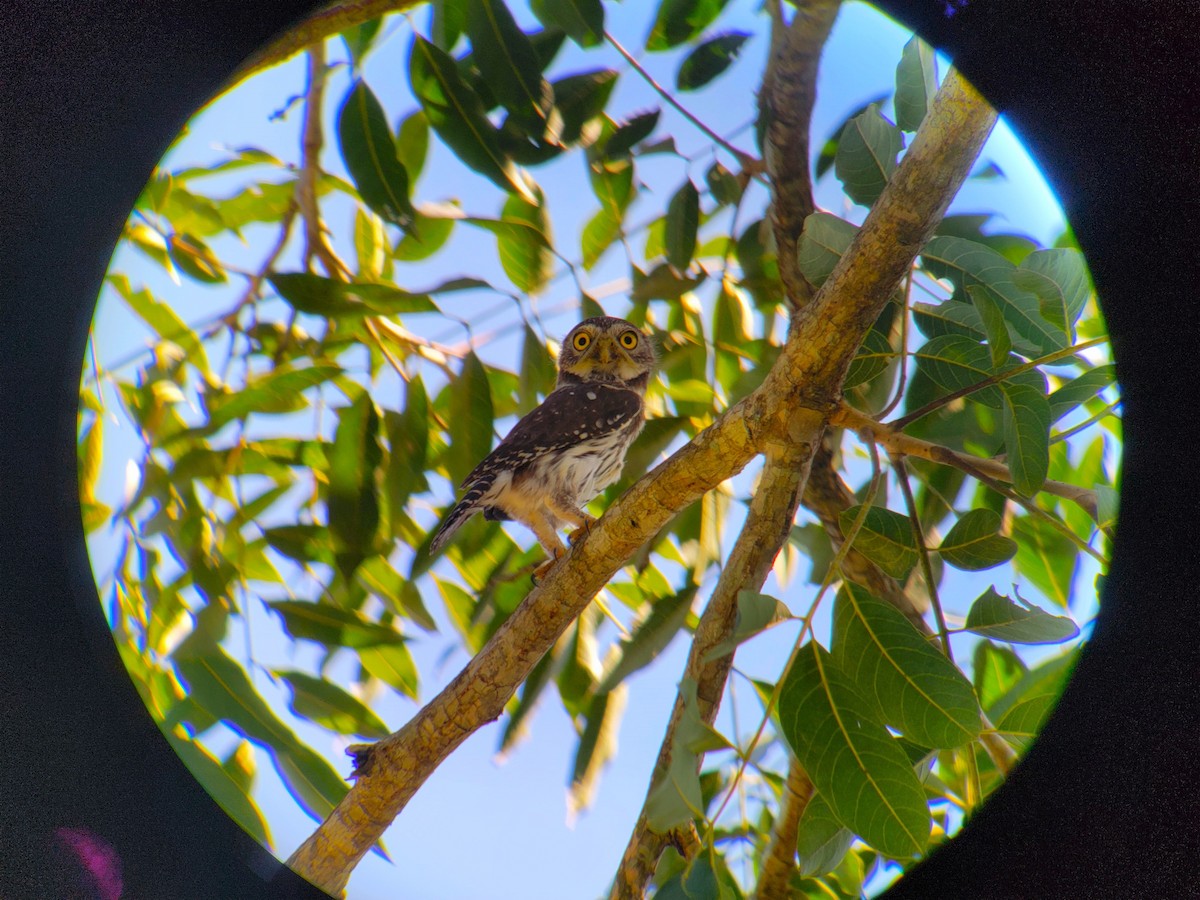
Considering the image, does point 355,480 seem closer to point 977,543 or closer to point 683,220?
point 683,220

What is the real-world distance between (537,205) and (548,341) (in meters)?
0.15

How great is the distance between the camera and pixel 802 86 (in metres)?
0.86

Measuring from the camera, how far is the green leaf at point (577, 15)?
82cm

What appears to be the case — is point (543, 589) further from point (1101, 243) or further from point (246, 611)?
point (1101, 243)

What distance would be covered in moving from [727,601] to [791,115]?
1.52 feet

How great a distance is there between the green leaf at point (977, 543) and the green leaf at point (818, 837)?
8.4 inches

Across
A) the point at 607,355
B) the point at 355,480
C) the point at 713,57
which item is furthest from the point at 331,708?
the point at 713,57

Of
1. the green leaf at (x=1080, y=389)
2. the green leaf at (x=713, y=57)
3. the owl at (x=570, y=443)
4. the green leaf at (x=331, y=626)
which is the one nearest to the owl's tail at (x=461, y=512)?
the owl at (x=570, y=443)

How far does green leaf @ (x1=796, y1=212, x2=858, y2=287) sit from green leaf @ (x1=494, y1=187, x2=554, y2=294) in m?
0.26

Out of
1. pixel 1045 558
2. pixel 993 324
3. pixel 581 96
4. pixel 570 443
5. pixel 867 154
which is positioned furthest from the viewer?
pixel 570 443

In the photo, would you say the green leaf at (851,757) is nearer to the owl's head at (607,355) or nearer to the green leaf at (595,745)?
the green leaf at (595,745)

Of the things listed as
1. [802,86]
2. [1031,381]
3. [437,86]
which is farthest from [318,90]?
[1031,381]

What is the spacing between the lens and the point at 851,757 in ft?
2.08

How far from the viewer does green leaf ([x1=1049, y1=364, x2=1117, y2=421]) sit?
0.73 metres
